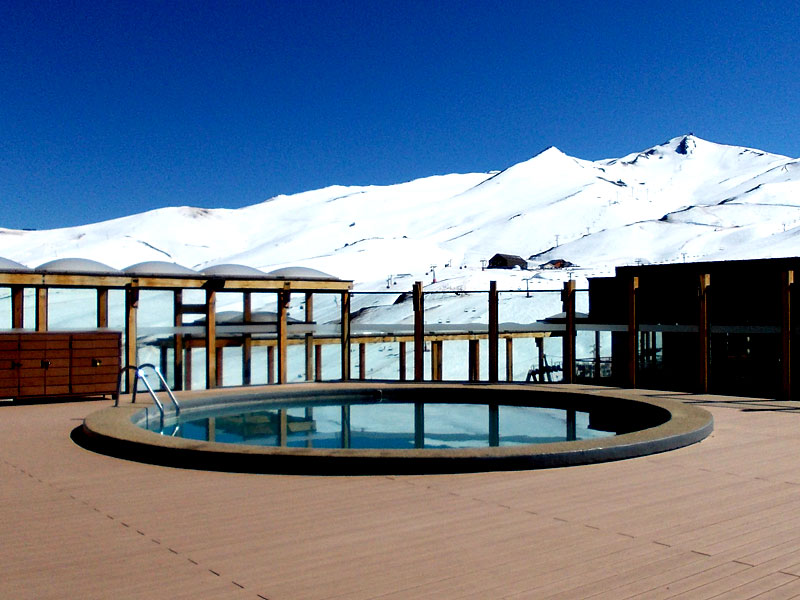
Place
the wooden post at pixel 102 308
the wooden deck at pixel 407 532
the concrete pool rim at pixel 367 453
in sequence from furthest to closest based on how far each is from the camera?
the wooden post at pixel 102 308
the concrete pool rim at pixel 367 453
the wooden deck at pixel 407 532

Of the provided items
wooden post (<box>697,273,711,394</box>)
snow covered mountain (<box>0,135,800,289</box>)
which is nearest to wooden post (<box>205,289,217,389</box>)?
wooden post (<box>697,273,711,394</box>)

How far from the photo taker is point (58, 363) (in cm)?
998

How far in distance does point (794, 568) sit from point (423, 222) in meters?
132

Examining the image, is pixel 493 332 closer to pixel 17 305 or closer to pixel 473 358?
pixel 17 305

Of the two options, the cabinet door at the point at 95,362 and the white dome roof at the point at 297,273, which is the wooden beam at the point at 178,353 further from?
the cabinet door at the point at 95,362

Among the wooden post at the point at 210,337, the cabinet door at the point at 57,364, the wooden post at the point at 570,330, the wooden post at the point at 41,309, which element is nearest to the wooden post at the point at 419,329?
the wooden post at the point at 570,330

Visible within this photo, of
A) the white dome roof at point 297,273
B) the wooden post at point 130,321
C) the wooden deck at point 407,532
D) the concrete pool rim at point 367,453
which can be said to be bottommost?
the wooden deck at point 407,532

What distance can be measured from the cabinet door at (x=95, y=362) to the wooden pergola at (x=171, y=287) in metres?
0.80

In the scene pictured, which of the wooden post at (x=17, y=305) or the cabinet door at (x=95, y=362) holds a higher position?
the wooden post at (x=17, y=305)

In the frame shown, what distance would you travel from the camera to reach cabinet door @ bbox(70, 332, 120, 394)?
10055 mm

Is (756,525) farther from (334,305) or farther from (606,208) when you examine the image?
(606,208)

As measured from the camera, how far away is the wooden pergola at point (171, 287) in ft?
34.5

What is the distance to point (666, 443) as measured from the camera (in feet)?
21.4

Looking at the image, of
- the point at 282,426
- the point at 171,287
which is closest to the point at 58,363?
the point at 171,287
